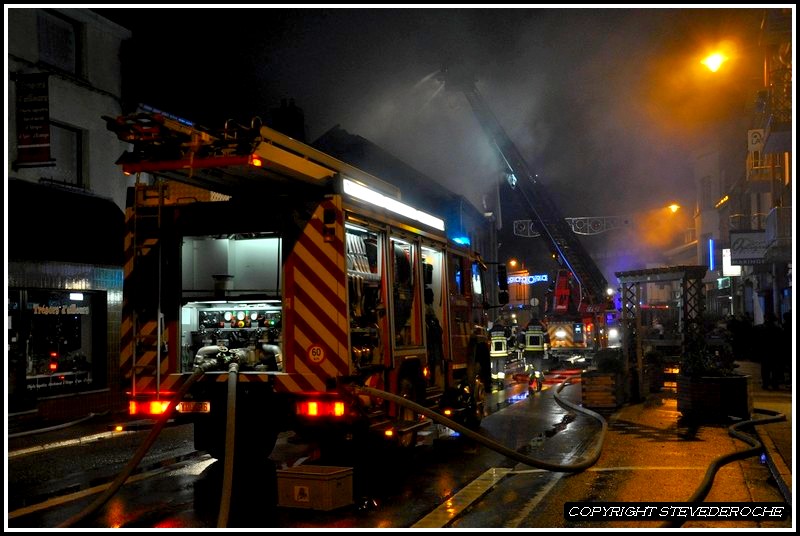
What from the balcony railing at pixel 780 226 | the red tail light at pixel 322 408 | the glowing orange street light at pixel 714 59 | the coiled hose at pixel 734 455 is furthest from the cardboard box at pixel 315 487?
the balcony railing at pixel 780 226

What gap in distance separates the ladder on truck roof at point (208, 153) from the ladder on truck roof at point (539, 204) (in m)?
16.8

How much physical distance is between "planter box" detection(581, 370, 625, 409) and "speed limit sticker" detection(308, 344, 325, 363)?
25.8 feet

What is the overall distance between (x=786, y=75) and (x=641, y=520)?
14.5 meters

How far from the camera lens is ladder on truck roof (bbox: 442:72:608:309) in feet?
79.9

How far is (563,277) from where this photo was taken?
1140 inches

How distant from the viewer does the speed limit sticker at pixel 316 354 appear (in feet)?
24.0

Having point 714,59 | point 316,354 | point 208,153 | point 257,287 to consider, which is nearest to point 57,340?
point 257,287

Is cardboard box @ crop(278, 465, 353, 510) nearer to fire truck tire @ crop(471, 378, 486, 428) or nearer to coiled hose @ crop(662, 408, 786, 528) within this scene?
coiled hose @ crop(662, 408, 786, 528)

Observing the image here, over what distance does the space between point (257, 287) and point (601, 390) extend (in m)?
7.89

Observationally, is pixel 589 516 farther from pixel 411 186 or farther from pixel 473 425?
pixel 411 186

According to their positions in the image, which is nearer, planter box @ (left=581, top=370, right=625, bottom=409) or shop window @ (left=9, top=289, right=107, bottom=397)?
planter box @ (left=581, top=370, right=625, bottom=409)

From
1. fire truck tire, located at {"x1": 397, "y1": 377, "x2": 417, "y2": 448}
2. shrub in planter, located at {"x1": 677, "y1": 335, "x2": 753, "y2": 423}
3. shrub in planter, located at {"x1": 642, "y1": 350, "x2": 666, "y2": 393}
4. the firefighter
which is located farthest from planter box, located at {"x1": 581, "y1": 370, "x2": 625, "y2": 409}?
the firefighter

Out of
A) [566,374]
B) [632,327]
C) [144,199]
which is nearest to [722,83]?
[566,374]

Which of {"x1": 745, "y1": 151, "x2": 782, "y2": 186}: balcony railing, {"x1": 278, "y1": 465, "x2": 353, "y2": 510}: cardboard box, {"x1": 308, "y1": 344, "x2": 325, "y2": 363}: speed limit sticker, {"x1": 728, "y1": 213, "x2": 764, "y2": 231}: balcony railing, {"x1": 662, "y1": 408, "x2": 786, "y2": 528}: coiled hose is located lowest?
{"x1": 662, "y1": 408, "x2": 786, "y2": 528}: coiled hose
